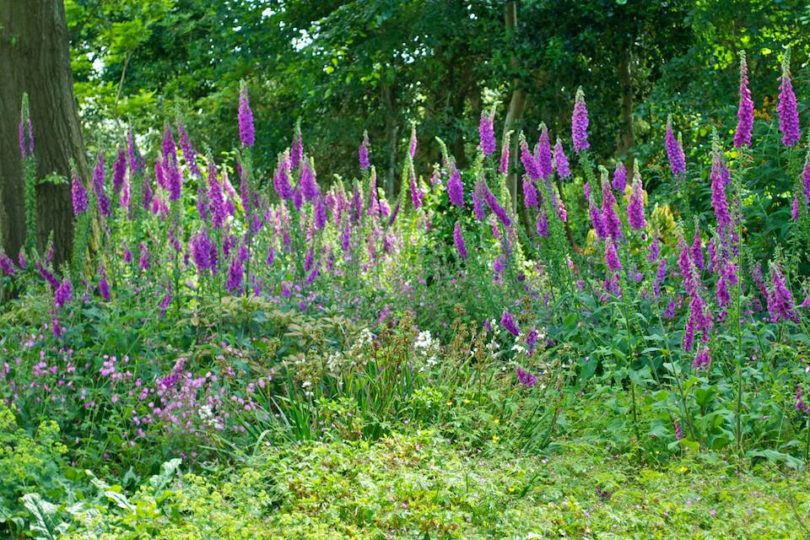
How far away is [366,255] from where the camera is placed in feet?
28.7

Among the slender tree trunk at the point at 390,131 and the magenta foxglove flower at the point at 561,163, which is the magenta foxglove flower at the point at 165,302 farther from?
the slender tree trunk at the point at 390,131

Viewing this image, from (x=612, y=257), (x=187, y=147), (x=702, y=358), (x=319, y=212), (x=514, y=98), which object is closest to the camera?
(x=702, y=358)

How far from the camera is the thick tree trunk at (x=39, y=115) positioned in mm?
8125

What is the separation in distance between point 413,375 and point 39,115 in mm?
4161

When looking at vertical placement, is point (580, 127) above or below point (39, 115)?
below

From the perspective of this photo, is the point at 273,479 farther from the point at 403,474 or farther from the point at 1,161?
the point at 1,161

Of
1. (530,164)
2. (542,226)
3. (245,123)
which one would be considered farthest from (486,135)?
(245,123)

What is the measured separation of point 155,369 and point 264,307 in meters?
0.78

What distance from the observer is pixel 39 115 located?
8.11 m

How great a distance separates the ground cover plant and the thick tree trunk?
27cm

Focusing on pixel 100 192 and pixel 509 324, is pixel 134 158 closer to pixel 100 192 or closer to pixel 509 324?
pixel 100 192

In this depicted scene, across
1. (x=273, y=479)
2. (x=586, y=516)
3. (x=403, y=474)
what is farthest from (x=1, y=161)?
(x=586, y=516)

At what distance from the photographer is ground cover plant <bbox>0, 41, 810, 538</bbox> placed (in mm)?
4242

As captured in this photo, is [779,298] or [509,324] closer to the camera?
[779,298]
